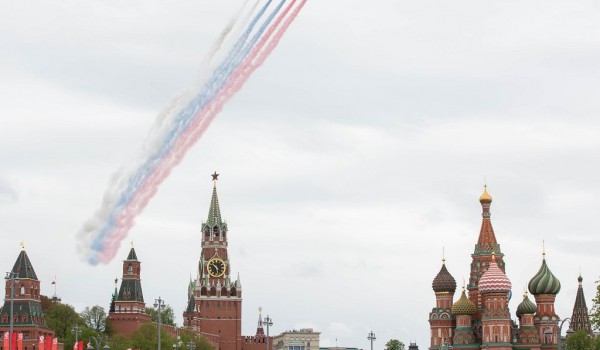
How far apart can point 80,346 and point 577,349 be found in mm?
73152

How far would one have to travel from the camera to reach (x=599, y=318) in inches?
5748

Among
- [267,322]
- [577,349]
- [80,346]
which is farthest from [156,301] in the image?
[577,349]

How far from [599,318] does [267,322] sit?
4614 cm

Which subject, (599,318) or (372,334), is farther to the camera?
(372,334)

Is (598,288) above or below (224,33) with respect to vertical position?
below

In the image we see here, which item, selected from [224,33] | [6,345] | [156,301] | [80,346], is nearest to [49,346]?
[6,345]

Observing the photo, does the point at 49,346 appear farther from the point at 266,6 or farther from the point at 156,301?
the point at 266,6

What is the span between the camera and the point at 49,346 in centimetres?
17825

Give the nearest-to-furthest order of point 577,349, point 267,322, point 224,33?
point 224,33, point 267,322, point 577,349

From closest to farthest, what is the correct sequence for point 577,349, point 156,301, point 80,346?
point 156,301 < point 80,346 < point 577,349

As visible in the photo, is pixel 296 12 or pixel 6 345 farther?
pixel 6 345

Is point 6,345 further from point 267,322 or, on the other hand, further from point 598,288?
point 598,288

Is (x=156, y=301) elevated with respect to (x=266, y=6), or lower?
lower

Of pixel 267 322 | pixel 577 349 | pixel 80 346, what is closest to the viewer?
pixel 80 346
